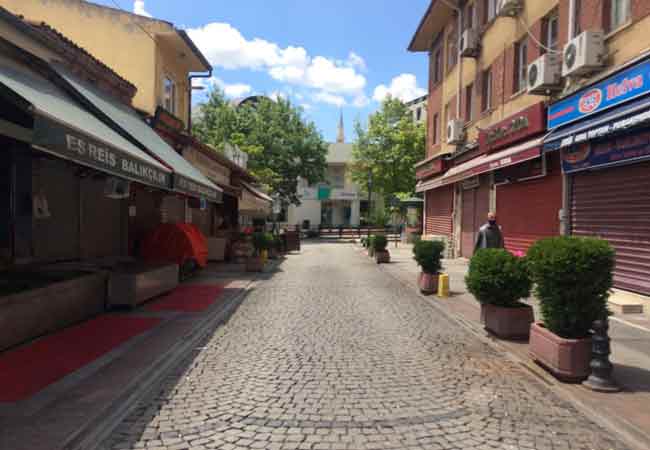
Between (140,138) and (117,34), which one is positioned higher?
(117,34)

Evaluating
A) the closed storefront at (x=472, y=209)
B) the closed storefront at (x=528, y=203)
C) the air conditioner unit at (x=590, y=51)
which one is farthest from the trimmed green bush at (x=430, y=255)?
the closed storefront at (x=472, y=209)

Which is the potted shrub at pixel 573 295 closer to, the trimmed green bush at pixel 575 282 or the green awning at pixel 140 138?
the trimmed green bush at pixel 575 282

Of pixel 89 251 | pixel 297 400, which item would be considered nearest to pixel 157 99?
pixel 89 251

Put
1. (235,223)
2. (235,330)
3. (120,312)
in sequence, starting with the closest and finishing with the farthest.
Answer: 1. (235,330)
2. (120,312)
3. (235,223)

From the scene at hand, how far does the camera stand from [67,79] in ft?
26.2

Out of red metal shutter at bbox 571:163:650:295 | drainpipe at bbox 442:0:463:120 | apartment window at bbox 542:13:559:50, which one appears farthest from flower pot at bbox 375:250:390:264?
apartment window at bbox 542:13:559:50

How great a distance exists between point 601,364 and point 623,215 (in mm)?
5748

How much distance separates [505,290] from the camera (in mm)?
6312

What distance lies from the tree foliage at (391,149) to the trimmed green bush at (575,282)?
32.3m

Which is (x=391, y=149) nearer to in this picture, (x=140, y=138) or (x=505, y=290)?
(x=140, y=138)

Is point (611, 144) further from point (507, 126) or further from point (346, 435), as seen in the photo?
point (346, 435)

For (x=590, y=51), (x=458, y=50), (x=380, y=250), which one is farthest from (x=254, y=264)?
(x=458, y=50)

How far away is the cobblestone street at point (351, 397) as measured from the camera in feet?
11.2

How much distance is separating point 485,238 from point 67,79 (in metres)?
9.00
